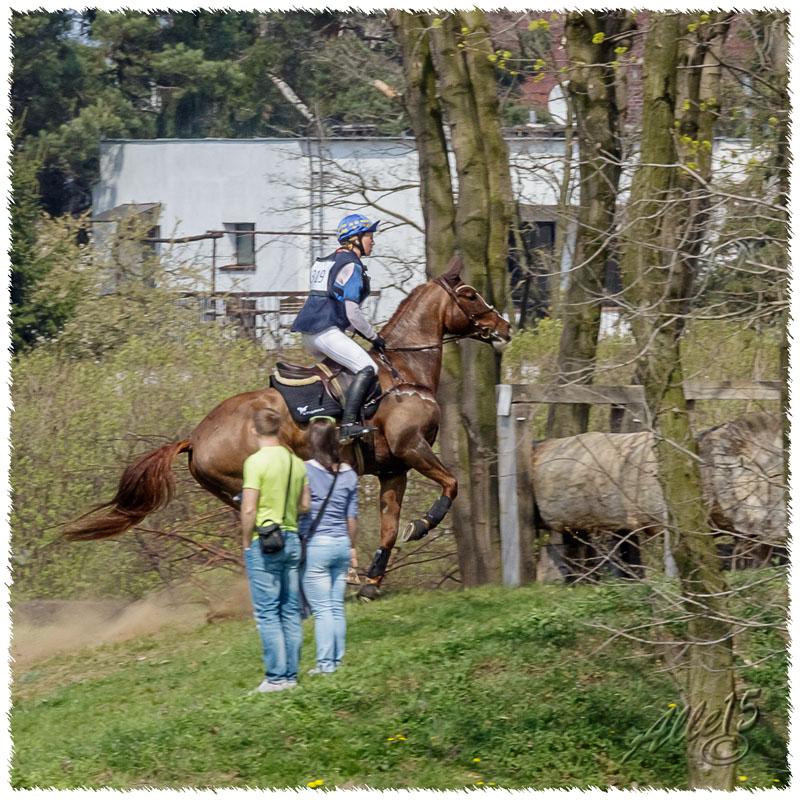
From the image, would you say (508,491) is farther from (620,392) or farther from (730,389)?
(730,389)

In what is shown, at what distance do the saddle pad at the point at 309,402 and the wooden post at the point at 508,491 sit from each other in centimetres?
214

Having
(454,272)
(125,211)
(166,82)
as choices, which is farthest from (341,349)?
(166,82)

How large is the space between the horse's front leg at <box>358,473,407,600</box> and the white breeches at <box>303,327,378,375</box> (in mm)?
1318

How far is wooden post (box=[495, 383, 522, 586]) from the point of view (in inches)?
475

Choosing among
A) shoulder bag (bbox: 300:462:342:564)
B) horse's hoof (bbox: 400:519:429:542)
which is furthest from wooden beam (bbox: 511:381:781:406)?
shoulder bag (bbox: 300:462:342:564)

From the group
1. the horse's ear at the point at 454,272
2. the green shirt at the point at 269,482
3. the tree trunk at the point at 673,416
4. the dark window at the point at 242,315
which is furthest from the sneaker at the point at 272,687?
the dark window at the point at 242,315

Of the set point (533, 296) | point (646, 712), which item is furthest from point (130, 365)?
point (646, 712)

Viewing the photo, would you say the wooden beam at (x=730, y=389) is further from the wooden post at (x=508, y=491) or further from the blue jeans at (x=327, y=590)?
the blue jeans at (x=327, y=590)

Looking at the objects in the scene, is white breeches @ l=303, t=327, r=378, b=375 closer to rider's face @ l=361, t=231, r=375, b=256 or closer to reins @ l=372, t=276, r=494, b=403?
reins @ l=372, t=276, r=494, b=403

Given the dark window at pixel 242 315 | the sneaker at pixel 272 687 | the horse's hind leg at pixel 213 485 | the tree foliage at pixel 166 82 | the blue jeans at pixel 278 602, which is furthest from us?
the tree foliage at pixel 166 82

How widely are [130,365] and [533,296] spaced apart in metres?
7.01

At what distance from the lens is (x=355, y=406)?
34.9ft

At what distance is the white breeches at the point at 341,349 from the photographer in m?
10.6

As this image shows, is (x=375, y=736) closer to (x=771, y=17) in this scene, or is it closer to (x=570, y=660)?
(x=570, y=660)
